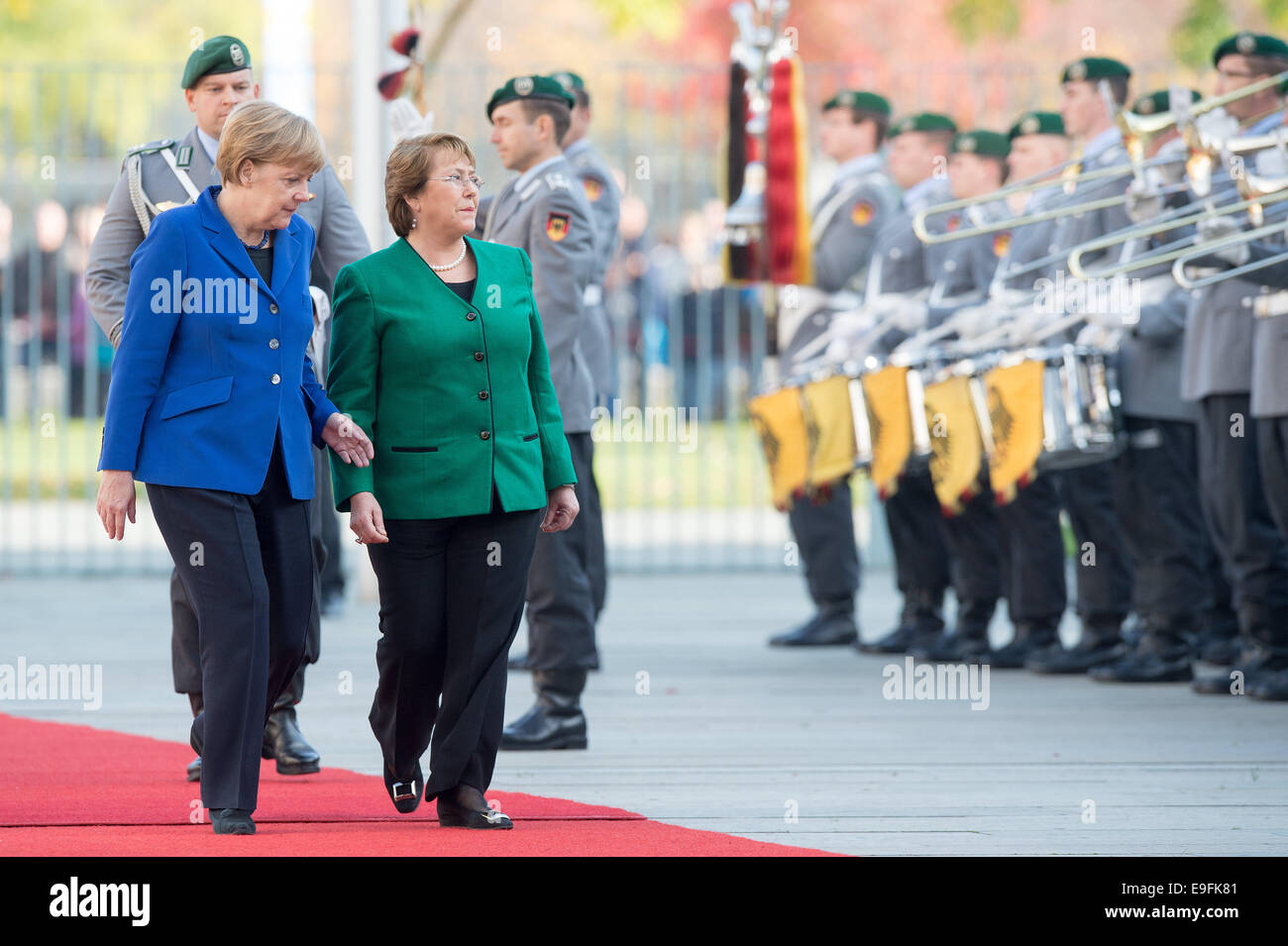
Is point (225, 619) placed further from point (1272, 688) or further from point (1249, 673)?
point (1249, 673)

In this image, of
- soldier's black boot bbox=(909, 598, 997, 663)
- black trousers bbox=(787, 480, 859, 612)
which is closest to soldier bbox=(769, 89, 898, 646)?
black trousers bbox=(787, 480, 859, 612)

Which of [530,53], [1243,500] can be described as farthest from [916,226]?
[530,53]

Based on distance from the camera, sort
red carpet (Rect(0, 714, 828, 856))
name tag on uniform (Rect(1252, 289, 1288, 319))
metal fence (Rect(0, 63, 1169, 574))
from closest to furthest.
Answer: red carpet (Rect(0, 714, 828, 856)) → name tag on uniform (Rect(1252, 289, 1288, 319)) → metal fence (Rect(0, 63, 1169, 574))

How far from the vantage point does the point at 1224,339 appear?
6.82m

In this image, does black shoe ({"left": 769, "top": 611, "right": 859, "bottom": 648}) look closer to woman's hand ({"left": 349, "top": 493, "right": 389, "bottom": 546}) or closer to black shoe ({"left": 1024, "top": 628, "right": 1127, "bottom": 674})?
black shoe ({"left": 1024, "top": 628, "right": 1127, "bottom": 674})

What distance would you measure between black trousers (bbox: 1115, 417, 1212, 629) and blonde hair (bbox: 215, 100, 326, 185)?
143 inches

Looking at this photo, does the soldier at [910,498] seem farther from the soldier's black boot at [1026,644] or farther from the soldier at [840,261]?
the soldier's black boot at [1026,644]

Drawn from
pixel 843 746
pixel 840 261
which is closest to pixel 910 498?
pixel 840 261

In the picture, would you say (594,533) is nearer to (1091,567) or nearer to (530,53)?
(1091,567)

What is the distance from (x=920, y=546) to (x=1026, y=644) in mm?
727

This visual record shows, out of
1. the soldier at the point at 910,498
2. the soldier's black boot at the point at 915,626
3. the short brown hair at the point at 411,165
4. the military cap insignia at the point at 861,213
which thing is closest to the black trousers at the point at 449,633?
the short brown hair at the point at 411,165

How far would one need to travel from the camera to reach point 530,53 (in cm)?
2603

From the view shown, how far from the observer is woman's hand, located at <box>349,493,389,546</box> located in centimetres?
451
